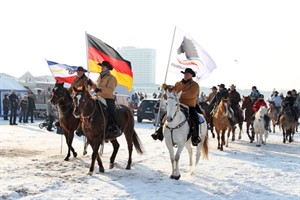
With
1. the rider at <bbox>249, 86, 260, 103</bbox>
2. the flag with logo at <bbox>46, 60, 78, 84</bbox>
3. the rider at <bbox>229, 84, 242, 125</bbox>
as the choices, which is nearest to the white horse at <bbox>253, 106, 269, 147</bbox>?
the rider at <bbox>229, 84, 242, 125</bbox>

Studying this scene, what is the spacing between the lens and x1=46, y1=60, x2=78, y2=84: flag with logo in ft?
64.4

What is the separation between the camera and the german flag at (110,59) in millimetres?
15094

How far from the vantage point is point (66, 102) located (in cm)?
1217

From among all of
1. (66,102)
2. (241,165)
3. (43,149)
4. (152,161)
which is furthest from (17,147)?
(241,165)

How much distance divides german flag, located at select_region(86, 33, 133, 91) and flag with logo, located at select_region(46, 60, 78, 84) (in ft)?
15.0

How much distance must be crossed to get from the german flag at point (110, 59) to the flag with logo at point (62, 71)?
4578 millimetres

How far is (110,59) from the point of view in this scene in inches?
598

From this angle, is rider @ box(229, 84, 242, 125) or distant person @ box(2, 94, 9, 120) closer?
rider @ box(229, 84, 242, 125)

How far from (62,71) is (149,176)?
10975 millimetres

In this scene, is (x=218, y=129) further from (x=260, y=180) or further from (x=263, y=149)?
(x=260, y=180)

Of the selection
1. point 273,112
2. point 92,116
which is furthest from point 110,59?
point 273,112

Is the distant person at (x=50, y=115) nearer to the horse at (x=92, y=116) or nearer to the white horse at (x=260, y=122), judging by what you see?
the white horse at (x=260, y=122)

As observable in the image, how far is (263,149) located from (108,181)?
28.9 feet

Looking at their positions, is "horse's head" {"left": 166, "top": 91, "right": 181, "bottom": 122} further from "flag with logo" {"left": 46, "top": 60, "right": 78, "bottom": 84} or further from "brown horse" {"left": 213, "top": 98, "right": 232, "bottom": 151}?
"flag with logo" {"left": 46, "top": 60, "right": 78, "bottom": 84}
